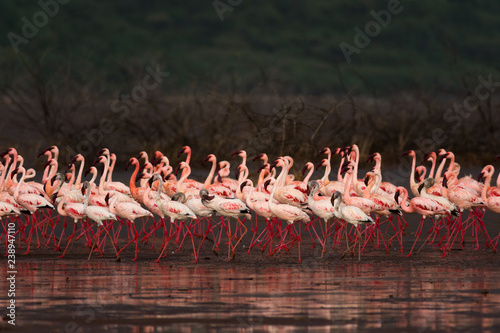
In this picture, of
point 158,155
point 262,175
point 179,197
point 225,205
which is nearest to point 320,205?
point 225,205

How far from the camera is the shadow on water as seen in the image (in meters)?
9.27

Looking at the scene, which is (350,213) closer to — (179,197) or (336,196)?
(336,196)

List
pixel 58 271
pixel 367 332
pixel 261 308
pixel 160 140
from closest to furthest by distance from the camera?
pixel 367 332, pixel 261 308, pixel 58 271, pixel 160 140

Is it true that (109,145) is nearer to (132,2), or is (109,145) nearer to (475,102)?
(475,102)

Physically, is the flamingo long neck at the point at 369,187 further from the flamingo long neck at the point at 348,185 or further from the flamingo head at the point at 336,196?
the flamingo head at the point at 336,196

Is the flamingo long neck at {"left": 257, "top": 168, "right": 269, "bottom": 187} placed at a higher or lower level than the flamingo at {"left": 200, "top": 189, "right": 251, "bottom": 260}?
higher

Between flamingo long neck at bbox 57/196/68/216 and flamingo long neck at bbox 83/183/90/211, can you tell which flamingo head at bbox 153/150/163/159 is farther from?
flamingo long neck at bbox 83/183/90/211

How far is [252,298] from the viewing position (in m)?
10.6

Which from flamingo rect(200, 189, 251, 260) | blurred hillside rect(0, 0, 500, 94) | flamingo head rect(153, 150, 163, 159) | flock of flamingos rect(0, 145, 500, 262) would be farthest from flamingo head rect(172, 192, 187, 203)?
blurred hillside rect(0, 0, 500, 94)

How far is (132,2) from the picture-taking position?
83.9m

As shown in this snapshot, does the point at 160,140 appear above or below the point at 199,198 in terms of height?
above

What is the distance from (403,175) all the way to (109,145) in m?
8.40

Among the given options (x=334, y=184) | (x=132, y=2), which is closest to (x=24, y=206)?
(x=334, y=184)

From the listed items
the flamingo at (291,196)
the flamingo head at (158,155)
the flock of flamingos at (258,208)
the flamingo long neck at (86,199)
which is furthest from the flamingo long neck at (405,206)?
the flamingo head at (158,155)
